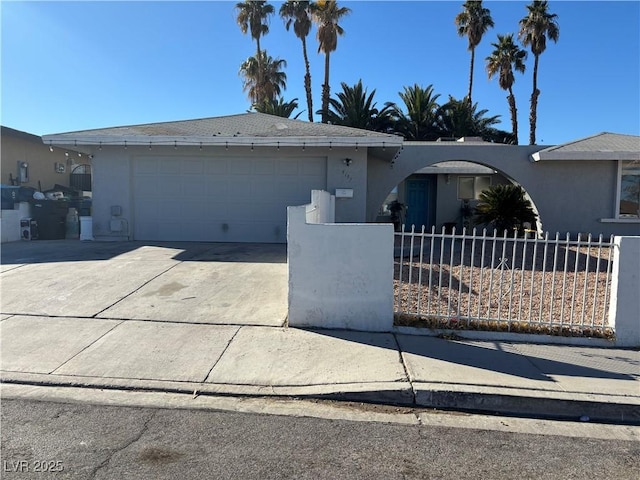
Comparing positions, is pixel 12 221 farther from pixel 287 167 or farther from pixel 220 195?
pixel 287 167

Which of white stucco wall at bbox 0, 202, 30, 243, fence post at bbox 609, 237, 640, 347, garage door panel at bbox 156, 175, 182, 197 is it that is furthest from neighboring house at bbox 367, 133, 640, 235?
white stucco wall at bbox 0, 202, 30, 243

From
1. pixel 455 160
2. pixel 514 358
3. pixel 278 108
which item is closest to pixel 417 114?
pixel 278 108

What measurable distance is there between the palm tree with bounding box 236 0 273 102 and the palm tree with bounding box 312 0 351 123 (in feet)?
15.1

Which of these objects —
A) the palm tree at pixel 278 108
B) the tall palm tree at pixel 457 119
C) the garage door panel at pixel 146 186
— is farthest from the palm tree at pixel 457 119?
the garage door panel at pixel 146 186

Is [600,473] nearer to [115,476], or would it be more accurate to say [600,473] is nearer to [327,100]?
[115,476]

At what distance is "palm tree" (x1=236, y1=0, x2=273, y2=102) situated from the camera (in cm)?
2995

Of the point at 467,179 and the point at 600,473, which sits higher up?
the point at 467,179

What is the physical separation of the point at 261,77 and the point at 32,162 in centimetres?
1636

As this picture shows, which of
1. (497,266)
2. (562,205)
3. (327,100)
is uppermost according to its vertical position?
(327,100)

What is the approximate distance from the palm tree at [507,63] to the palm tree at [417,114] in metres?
5.74

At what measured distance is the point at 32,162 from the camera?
18.9 meters

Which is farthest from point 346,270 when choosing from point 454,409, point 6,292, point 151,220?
point 151,220

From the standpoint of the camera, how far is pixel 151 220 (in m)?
12.6

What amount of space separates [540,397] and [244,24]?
31968 mm
